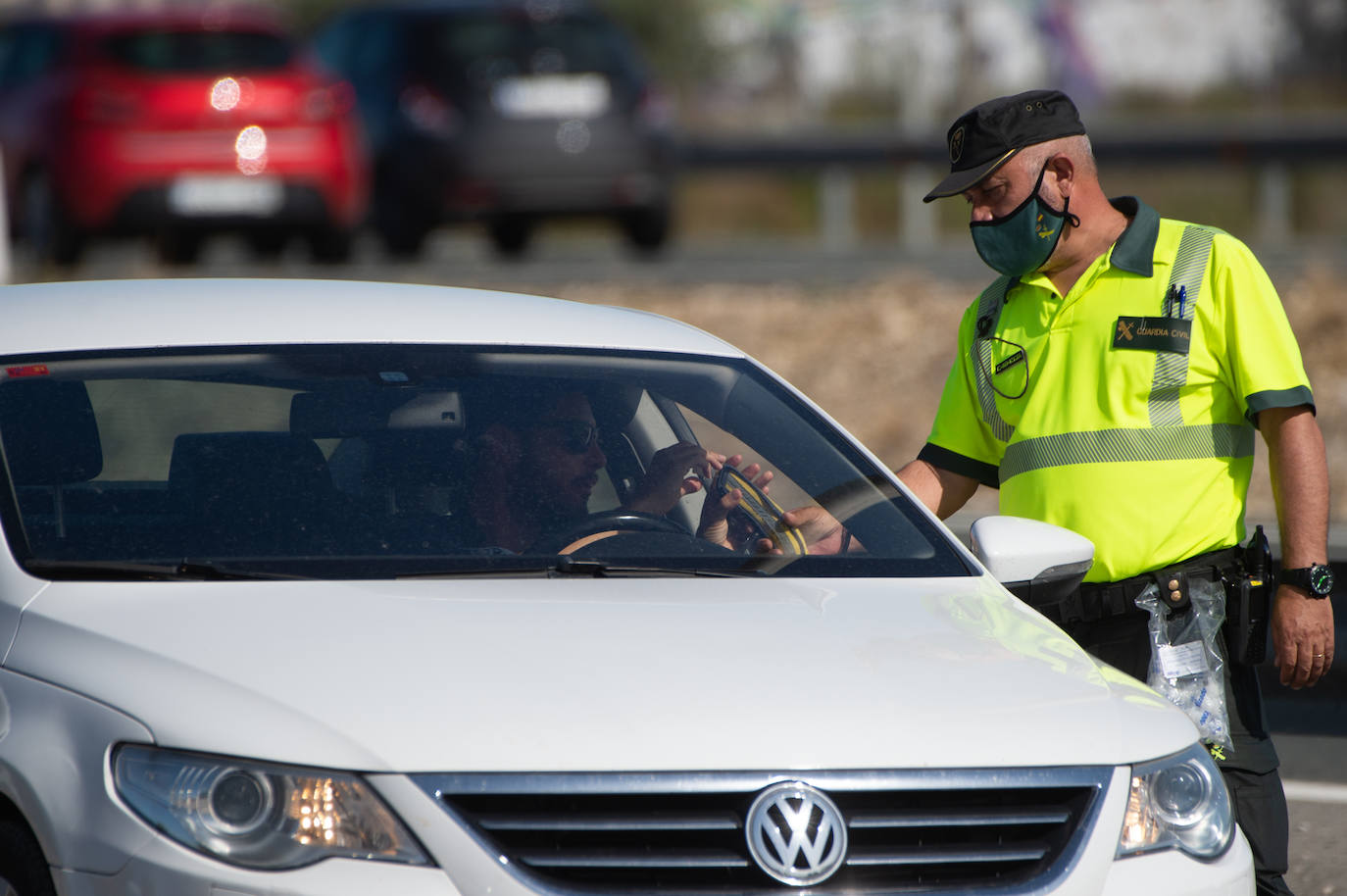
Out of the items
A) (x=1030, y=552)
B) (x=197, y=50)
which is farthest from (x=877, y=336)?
(x=1030, y=552)

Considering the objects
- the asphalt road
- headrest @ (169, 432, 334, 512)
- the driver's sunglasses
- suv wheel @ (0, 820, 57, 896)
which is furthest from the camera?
the asphalt road

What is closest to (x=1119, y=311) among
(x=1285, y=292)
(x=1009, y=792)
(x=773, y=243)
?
(x=1009, y=792)

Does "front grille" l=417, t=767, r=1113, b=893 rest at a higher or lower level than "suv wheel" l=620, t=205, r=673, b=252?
lower

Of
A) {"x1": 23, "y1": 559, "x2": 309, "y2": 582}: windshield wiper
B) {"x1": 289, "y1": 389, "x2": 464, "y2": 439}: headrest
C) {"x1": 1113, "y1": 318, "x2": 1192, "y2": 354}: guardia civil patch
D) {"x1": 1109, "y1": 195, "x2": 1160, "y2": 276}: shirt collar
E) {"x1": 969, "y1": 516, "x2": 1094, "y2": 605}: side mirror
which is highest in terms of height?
{"x1": 1109, "y1": 195, "x2": 1160, "y2": 276}: shirt collar

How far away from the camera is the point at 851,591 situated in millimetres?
3611

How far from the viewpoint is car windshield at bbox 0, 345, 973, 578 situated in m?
3.53

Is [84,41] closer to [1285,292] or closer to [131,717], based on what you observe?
[1285,292]

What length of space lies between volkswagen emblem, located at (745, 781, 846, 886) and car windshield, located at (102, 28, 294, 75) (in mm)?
11835

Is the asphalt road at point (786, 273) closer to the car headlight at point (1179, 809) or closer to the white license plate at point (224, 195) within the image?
the white license plate at point (224, 195)

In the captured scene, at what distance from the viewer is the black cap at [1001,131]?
4.21 m

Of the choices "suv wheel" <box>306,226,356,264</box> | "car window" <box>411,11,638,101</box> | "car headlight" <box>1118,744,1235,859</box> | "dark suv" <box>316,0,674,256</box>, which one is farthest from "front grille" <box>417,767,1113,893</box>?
"car window" <box>411,11,638,101</box>

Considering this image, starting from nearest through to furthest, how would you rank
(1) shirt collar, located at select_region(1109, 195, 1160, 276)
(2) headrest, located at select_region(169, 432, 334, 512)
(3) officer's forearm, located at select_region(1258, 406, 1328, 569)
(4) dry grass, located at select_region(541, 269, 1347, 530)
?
(2) headrest, located at select_region(169, 432, 334, 512)
(3) officer's forearm, located at select_region(1258, 406, 1328, 569)
(1) shirt collar, located at select_region(1109, 195, 1160, 276)
(4) dry grass, located at select_region(541, 269, 1347, 530)

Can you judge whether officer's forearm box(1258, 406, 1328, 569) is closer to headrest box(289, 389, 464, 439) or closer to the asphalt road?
the asphalt road

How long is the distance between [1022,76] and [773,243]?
5295 mm
